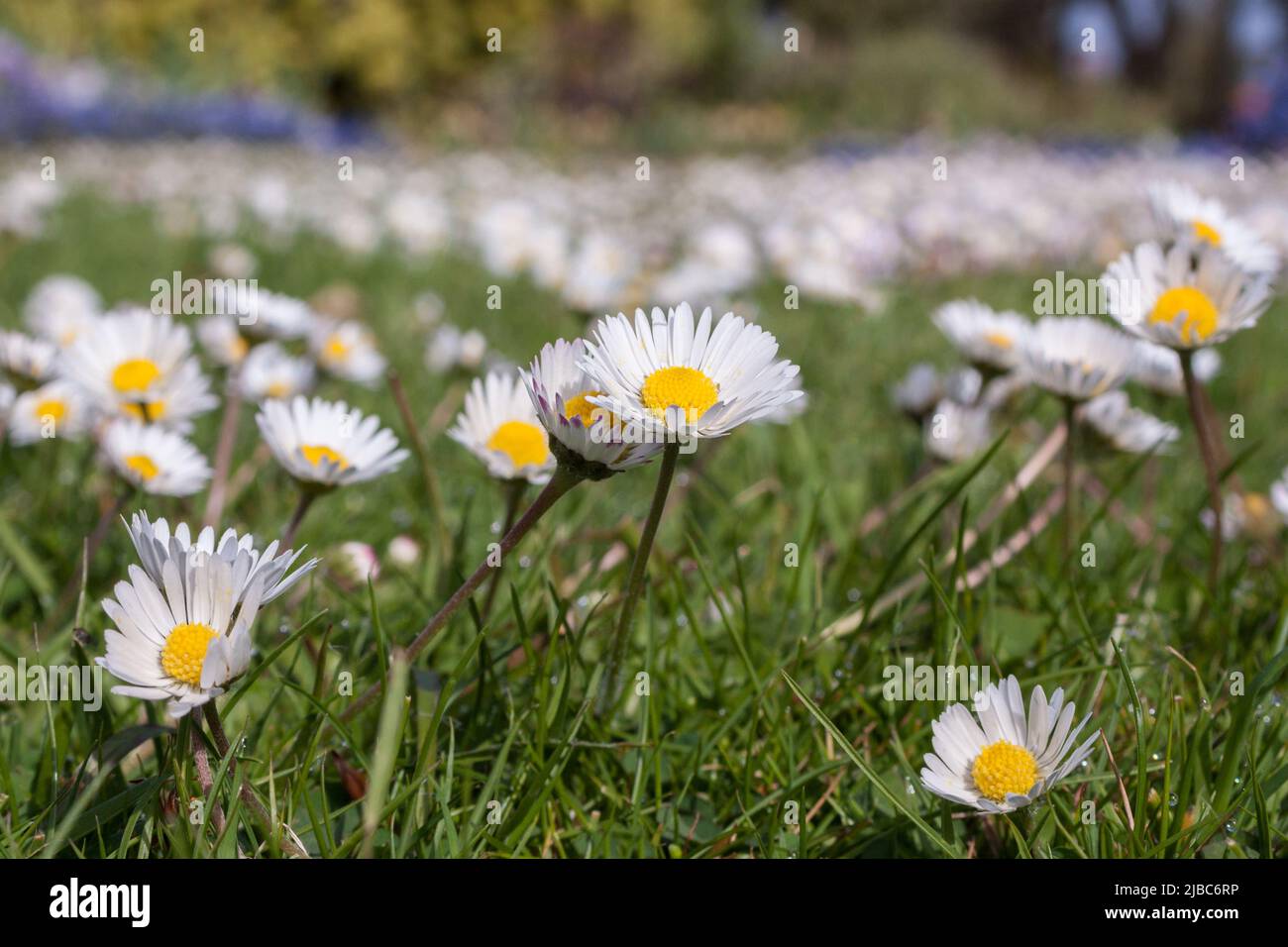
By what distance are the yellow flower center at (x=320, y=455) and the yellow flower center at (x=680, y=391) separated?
45 centimetres

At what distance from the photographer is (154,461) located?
1546 millimetres

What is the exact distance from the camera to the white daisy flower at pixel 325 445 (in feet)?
4.27

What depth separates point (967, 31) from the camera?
3094cm

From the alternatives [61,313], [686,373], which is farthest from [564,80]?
[686,373]

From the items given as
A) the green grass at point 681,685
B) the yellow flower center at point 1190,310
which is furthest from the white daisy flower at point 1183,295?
the green grass at point 681,685

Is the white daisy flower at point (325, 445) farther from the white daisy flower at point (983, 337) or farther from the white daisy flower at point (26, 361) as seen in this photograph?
the white daisy flower at point (983, 337)

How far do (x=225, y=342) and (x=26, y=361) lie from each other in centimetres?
36

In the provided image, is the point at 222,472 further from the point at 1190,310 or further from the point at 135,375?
the point at 1190,310

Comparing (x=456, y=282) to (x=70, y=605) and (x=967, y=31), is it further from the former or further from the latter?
(x=967, y=31)

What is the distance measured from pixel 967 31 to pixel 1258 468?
31711mm

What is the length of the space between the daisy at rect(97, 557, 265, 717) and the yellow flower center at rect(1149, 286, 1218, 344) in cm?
109

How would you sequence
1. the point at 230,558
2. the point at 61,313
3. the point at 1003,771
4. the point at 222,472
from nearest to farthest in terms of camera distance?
1. the point at 230,558
2. the point at 1003,771
3. the point at 222,472
4. the point at 61,313

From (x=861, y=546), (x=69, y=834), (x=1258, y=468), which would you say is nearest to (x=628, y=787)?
(x=69, y=834)
